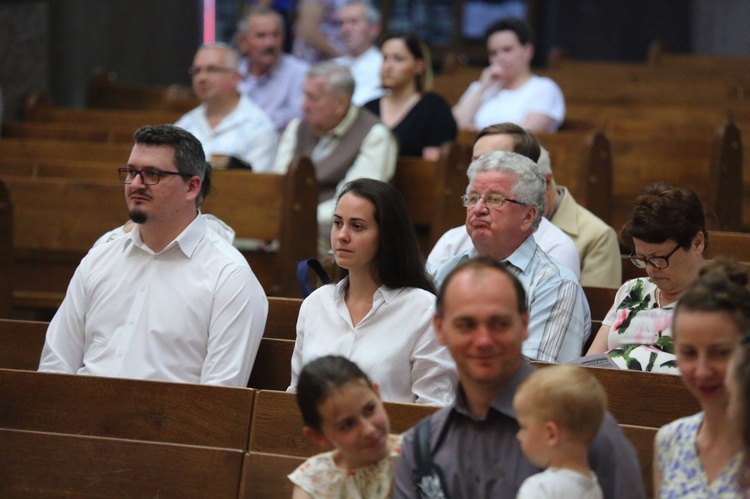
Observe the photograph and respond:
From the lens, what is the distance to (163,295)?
385cm

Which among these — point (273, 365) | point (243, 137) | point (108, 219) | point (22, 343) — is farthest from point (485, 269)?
point (243, 137)

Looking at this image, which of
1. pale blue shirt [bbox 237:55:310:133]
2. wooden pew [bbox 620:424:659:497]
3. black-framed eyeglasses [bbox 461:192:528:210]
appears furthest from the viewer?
pale blue shirt [bbox 237:55:310:133]

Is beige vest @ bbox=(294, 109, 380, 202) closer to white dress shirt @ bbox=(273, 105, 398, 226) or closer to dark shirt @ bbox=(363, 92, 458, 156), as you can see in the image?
white dress shirt @ bbox=(273, 105, 398, 226)

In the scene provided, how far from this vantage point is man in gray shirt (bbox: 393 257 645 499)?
2.50m

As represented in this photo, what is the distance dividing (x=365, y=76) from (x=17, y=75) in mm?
2417

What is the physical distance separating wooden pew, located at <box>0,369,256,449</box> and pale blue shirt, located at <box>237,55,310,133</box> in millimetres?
4813

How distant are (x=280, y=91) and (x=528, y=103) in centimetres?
198

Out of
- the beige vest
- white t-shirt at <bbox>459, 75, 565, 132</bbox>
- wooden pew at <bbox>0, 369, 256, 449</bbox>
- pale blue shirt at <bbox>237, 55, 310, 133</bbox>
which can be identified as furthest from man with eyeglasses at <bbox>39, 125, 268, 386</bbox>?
pale blue shirt at <bbox>237, 55, 310, 133</bbox>

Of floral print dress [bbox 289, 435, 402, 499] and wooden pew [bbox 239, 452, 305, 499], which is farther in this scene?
wooden pew [bbox 239, 452, 305, 499]

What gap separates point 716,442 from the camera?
8.04 ft

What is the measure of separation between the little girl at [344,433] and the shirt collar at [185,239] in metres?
1.33

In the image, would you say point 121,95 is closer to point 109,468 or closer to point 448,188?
point 448,188

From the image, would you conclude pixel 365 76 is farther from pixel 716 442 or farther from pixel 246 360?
pixel 716 442

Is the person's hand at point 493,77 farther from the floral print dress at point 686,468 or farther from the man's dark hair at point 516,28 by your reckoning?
the floral print dress at point 686,468
